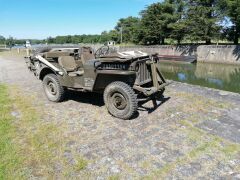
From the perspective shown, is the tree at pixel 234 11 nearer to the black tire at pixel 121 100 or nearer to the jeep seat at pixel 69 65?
the jeep seat at pixel 69 65

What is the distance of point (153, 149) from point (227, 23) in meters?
26.6

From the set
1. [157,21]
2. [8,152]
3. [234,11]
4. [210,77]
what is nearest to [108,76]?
[8,152]

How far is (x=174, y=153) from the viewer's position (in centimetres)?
350

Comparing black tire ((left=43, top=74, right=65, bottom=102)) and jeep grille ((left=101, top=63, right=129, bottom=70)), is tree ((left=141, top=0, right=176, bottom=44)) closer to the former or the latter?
black tire ((left=43, top=74, right=65, bottom=102))

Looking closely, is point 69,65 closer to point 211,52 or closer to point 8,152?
point 8,152

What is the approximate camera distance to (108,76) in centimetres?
500

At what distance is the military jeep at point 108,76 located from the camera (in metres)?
4.67

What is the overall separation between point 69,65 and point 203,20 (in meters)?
24.0

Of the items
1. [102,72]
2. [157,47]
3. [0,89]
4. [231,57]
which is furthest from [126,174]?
[157,47]

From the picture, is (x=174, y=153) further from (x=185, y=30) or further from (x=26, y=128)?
(x=185, y=30)

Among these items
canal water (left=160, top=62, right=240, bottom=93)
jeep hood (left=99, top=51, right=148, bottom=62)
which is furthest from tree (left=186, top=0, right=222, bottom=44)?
jeep hood (left=99, top=51, right=148, bottom=62)

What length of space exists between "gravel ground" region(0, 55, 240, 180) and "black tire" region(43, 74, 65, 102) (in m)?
0.18

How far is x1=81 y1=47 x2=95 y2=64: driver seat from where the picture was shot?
6.22m

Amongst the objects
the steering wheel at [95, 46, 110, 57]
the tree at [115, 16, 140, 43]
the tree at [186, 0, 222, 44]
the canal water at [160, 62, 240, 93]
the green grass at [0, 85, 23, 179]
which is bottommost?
the green grass at [0, 85, 23, 179]
